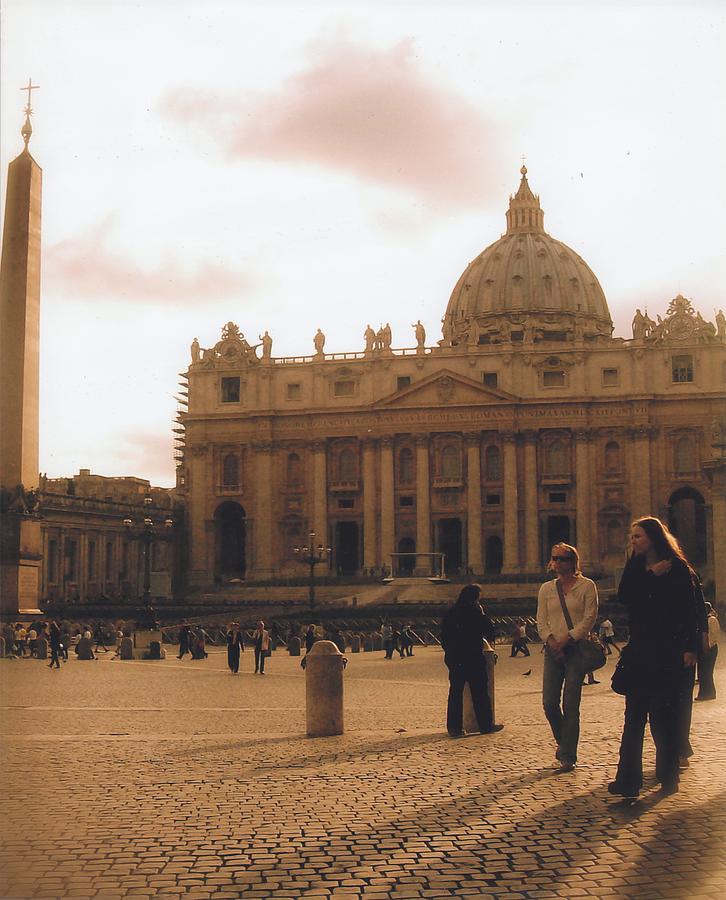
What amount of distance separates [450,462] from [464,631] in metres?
69.6

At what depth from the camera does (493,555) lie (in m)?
83.2

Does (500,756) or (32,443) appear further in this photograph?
(32,443)

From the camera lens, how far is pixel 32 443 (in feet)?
81.6

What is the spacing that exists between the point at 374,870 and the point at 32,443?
19152mm

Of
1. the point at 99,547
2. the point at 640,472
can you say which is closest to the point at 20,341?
the point at 99,547

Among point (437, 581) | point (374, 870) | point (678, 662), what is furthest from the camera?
point (437, 581)

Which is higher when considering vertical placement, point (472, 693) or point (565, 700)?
point (565, 700)

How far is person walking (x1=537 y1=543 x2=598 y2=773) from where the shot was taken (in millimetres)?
10344

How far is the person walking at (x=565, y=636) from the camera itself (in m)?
10.3

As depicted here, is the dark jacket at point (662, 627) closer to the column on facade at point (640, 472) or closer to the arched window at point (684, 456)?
the column on facade at point (640, 472)

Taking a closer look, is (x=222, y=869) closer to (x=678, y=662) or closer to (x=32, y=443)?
(x=678, y=662)

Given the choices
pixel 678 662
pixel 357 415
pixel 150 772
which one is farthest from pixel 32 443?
pixel 357 415

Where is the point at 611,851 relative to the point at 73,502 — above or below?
below

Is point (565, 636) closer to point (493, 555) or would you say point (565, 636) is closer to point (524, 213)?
point (493, 555)
